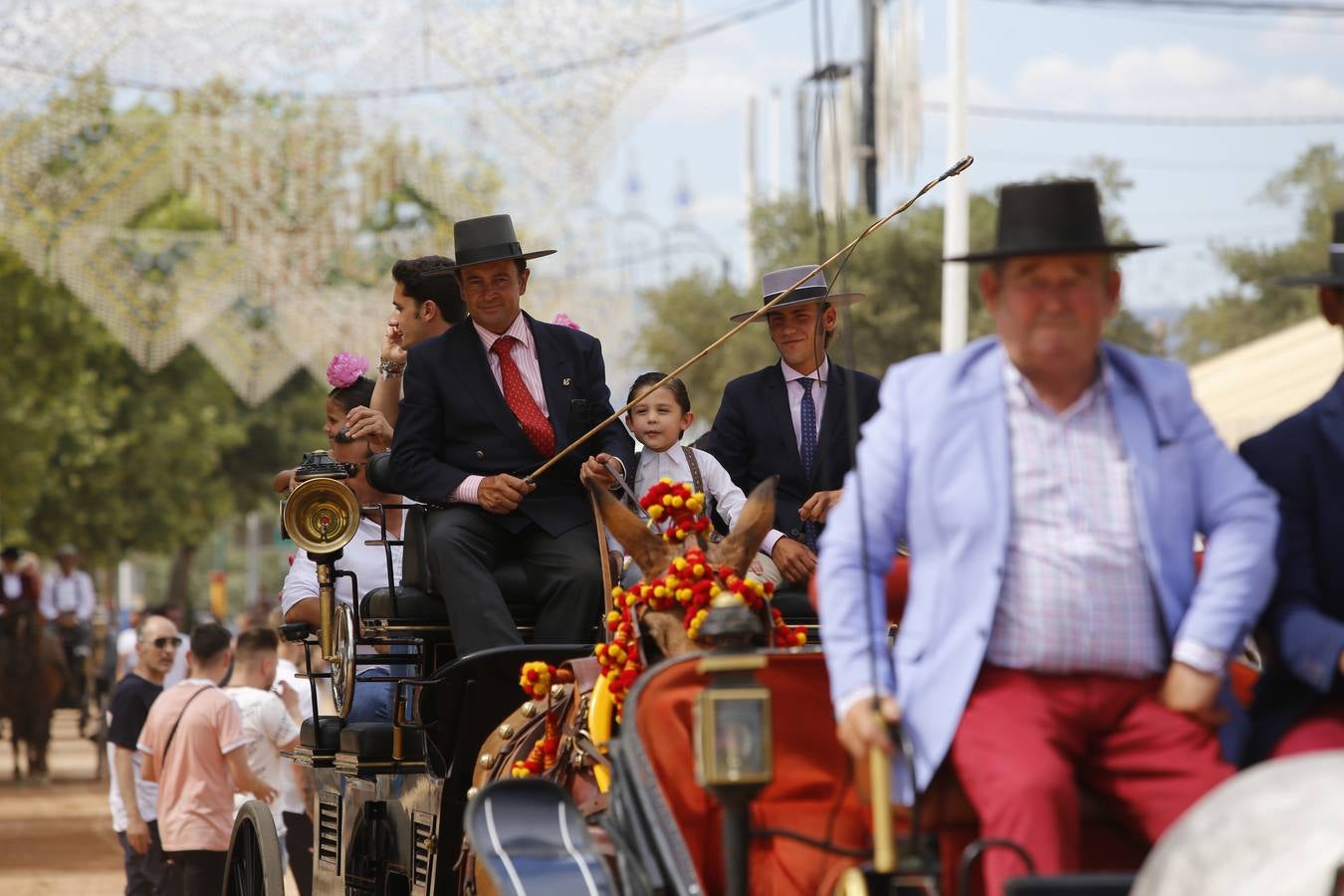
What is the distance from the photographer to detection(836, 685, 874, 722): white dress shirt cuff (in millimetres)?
4312

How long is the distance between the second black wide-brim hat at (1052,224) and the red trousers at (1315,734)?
108 centimetres

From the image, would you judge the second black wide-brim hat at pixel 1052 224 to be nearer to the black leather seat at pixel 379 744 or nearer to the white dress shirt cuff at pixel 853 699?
the white dress shirt cuff at pixel 853 699

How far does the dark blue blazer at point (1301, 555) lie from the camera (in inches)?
175

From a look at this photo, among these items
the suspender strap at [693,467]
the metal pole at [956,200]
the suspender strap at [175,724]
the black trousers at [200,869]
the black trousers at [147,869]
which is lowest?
the black trousers at [147,869]

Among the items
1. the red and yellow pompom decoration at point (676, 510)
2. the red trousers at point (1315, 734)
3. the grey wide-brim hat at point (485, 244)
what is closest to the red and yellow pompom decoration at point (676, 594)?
the red and yellow pompom decoration at point (676, 510)

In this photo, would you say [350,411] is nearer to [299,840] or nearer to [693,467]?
[693,467]

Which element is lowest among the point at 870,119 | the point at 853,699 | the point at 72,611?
the point at 72,611

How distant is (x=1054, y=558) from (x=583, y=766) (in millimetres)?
2053

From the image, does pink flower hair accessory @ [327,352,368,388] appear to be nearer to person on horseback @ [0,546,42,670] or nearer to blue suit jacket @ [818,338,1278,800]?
blue suit jacket @ [818,338,1278,800]

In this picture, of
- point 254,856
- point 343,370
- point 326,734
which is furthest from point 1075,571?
point 343,370

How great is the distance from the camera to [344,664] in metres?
7.67

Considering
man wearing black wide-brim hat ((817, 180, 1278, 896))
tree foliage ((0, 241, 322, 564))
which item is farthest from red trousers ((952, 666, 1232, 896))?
tree foliage ((0, 241, 322, 564))

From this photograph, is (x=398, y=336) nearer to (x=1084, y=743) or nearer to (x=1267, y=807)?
(x=1084, y=743)

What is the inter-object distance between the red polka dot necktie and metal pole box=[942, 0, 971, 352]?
1236cm
